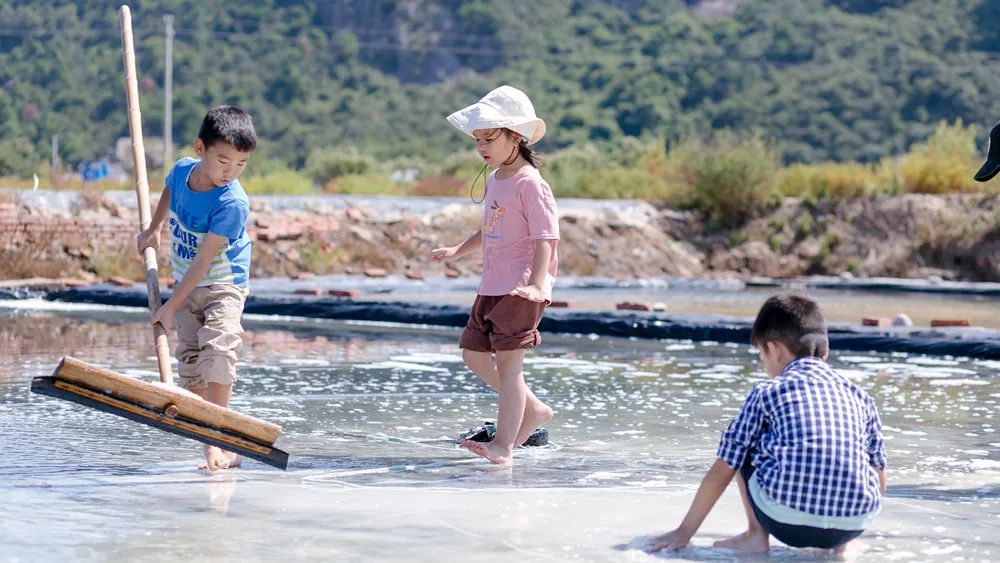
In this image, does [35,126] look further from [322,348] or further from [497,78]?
[322,348]

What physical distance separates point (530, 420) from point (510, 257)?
0.56 metres

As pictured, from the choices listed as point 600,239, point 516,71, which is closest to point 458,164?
point 600,239

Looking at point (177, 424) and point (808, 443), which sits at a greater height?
point (808, 443)

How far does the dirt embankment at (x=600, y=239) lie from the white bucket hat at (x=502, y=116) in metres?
8.93

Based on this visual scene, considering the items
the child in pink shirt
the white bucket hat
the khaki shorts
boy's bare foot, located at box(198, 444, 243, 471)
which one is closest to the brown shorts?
the child in pink shirt

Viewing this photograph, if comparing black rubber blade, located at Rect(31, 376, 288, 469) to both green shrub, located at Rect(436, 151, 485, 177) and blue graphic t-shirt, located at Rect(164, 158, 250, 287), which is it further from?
green shrub, located at Rect(436, 151, 485, 177)

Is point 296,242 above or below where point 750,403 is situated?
below

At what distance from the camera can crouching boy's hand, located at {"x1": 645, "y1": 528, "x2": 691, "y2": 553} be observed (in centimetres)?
362

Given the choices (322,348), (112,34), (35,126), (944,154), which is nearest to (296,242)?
(322,348)

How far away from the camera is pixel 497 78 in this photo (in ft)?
186

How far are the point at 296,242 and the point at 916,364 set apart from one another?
828 cm

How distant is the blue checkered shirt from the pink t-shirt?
1499 mm

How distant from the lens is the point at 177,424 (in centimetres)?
435

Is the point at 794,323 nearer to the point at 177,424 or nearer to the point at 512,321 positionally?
the point at 512,321
